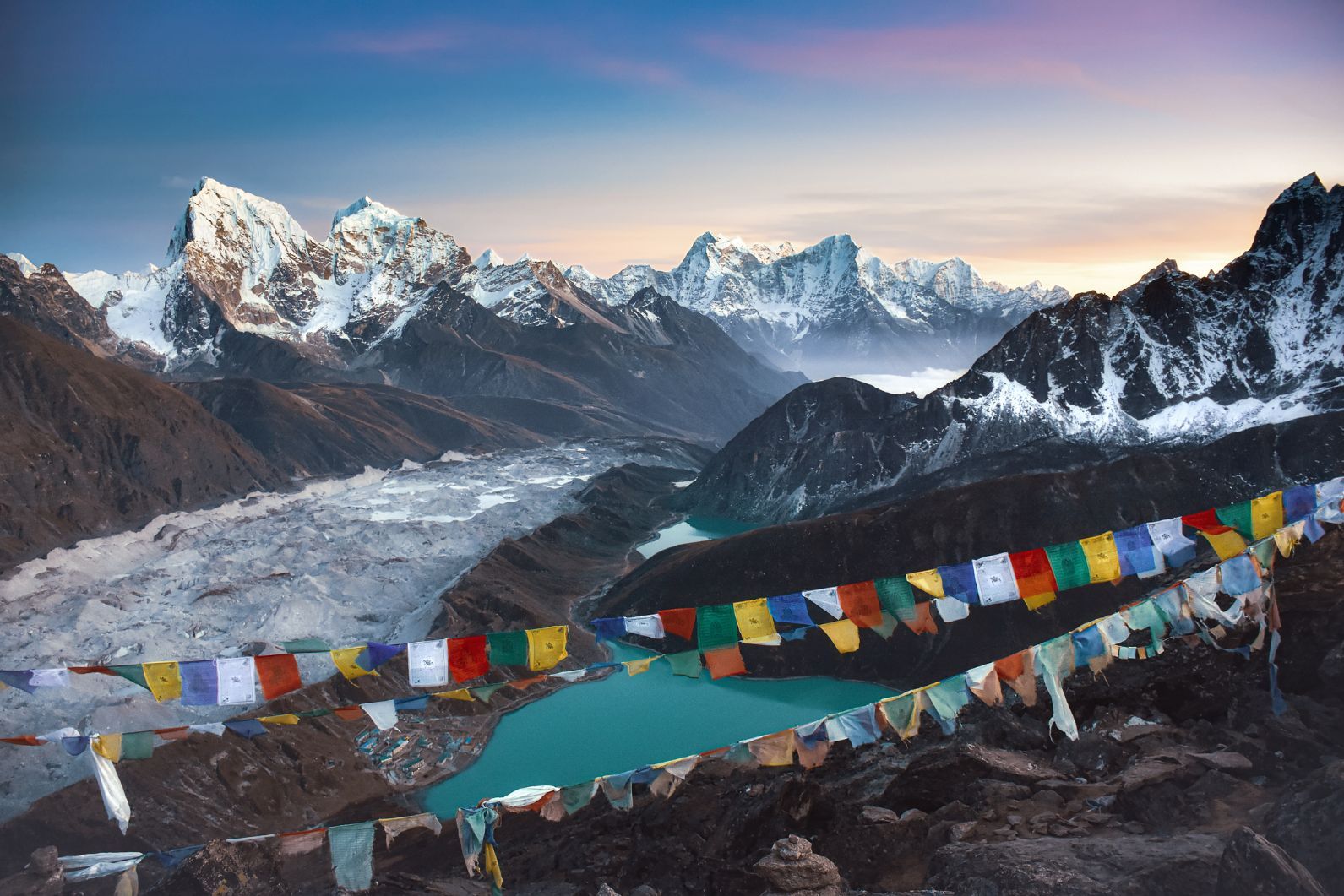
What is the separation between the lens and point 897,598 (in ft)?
77.1

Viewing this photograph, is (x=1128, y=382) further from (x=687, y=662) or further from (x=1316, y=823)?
(x=1316, y=823)

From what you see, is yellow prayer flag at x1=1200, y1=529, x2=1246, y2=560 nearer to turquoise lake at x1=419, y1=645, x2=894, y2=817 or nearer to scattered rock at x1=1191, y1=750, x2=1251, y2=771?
scattered rock at x1=1191, y1=750, x2=1251, y2=771

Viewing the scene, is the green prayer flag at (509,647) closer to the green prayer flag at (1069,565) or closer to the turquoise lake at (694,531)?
the green prayer flag at (1069,565)

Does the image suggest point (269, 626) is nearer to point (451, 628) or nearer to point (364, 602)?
point (364, 602)

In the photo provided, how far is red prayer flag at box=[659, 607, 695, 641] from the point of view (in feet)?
75.0

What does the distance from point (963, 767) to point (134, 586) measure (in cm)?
8329

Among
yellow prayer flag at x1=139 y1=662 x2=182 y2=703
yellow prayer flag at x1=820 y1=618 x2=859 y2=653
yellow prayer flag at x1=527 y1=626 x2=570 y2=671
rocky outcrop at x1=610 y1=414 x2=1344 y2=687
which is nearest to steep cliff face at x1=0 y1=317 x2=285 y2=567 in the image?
rocky outcrop at x1=610 y1=414 x2=1344 y2=687

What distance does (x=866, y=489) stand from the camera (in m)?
108

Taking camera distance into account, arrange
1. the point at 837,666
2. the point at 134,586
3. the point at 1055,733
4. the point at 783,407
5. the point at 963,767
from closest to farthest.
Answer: the point at 963,767
the point at 1055,733
the point at 837,666
the point at 134,586
the point at 783,407

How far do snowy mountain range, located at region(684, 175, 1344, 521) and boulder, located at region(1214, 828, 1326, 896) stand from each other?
87094 millimetres

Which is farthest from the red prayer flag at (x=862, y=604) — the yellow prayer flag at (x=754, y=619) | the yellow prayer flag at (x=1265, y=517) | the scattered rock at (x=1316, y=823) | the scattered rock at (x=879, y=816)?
the scattered rock at (x=1316, y=823)

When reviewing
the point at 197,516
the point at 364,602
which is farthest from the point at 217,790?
the point at 197,516

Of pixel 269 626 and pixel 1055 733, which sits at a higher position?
pixel 1055 733

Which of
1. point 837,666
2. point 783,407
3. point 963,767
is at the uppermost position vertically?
point 783,407
